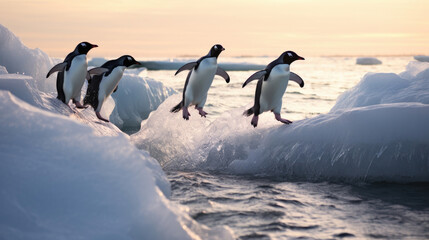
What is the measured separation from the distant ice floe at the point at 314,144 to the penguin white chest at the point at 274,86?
30cm

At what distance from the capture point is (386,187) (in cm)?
434

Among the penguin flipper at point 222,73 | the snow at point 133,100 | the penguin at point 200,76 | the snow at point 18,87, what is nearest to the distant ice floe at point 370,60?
the snow at point 133,100

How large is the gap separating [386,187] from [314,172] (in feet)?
2.42

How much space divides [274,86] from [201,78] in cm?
83

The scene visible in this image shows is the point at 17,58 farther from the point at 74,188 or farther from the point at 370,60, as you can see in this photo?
the point at 370,60

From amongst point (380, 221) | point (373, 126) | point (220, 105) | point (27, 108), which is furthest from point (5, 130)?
point (220, 105)

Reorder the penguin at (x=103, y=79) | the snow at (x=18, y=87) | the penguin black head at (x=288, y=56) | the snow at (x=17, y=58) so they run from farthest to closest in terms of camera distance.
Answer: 1. the snow at (x=17, y=58)
2. the penguin at (x=103, y=79)
3. the penguin black head at (x=288, y=56)
4. the snow at (x=18, y=87)

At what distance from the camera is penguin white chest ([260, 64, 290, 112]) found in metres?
5.16

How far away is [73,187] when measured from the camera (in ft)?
8.16

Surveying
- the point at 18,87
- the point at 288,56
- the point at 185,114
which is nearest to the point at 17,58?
the point at 185,114

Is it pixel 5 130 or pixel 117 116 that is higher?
pixel 5 130

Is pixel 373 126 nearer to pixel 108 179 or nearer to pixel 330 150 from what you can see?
pixel 330 150

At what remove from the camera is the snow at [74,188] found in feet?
7.80

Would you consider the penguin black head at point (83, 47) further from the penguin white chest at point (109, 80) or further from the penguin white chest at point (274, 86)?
the penguin white chest at point (274, 86)
